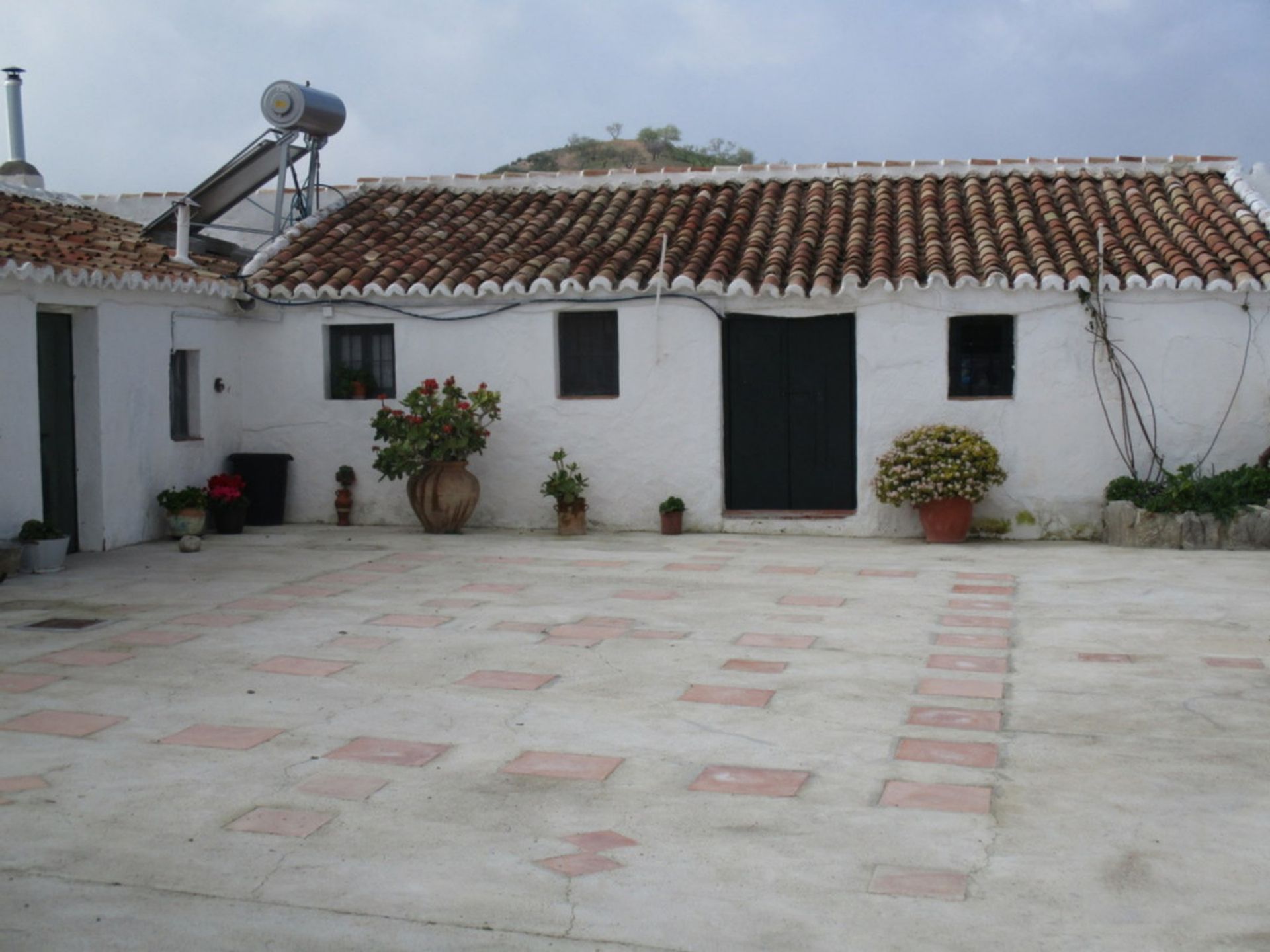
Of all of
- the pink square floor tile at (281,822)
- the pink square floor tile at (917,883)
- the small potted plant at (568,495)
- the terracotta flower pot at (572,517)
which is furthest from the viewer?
the terracotta flower pot at (572,517)

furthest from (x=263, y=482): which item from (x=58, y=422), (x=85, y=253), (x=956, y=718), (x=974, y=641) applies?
(x=956, y=718)

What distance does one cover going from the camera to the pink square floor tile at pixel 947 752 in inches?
239

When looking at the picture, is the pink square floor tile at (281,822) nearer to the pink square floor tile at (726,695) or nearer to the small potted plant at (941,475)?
the pink square floor tile at (726,695)

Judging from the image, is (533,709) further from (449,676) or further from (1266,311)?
(1266,311)

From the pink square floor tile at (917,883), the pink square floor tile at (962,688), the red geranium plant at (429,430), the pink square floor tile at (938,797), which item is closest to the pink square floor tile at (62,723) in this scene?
the pink square floor tile at (938,797)

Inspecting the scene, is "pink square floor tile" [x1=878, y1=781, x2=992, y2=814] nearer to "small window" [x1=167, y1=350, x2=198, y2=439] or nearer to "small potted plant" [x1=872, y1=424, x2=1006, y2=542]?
"small potted plant" [x1=872, y1=424, x2=1006, y2=542]

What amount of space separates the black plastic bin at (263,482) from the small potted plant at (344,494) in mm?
608

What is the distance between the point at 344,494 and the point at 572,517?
2576 millimetres

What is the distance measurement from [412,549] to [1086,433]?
21.7 feet

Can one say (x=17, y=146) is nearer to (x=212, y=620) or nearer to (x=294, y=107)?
(x=294, y=107)

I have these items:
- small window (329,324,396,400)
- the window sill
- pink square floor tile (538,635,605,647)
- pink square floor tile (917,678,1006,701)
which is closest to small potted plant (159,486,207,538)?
small window (329,324,396,400)

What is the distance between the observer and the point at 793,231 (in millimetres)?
14914

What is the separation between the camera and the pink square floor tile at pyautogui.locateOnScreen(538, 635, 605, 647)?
28.1 ft

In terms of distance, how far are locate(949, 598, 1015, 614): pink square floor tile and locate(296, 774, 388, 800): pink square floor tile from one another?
5.31m
